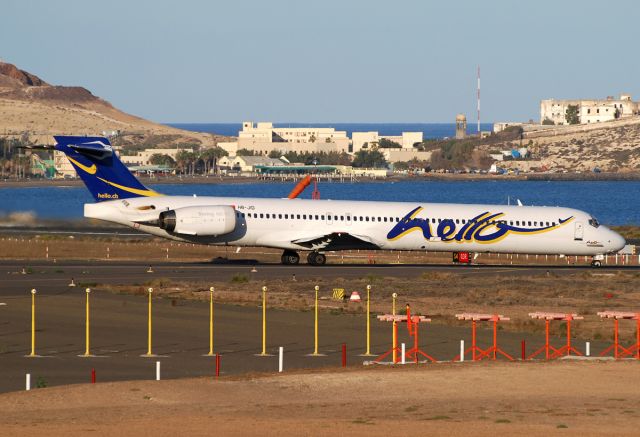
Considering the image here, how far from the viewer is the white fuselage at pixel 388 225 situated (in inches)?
2623

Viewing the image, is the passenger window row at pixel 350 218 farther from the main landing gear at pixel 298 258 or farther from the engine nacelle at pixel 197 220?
the main landing gear at pixel 298 258

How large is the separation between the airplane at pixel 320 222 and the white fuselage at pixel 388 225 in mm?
49

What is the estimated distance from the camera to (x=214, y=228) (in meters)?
65.9

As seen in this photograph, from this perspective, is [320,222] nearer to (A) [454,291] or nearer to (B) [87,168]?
(B) [87,168]

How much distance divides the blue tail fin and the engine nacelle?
241cm

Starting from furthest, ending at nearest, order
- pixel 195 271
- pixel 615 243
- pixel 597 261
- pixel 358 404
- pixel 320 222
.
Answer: pixel 597 261, pixel 615 243, pixel 320 222, pixel 195 271, pixel 358 404

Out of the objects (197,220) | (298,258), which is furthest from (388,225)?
(197,220)

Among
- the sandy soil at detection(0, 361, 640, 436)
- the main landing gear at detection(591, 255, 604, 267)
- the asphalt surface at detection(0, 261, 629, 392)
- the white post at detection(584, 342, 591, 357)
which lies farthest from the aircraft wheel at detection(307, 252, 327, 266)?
the sandy soil at detection(0, 361, 640, 436)

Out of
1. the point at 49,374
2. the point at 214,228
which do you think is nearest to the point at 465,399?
the point at 49,374

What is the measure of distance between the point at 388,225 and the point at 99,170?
14.4 m

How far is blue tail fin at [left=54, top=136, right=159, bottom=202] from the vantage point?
6625 cm

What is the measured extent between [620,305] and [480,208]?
17631mm

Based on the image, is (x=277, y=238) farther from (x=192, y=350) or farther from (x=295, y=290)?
(x=192, y=350)

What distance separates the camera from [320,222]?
224ft
